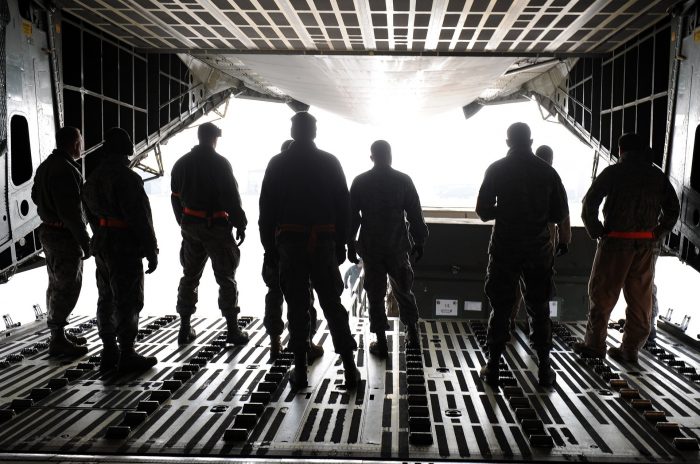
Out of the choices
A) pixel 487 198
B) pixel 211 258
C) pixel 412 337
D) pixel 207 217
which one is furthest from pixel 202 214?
pixel 487 198

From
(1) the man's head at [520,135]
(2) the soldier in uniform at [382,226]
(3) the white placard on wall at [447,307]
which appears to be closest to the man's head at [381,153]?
(2) the soldier in uniform at [382,226]

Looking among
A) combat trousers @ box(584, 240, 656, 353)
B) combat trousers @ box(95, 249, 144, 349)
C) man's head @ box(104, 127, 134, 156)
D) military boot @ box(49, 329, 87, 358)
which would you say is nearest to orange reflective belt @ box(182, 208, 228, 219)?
combat trousers @ box(95, 249, 144, 349)

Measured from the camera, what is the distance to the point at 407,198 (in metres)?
5.47

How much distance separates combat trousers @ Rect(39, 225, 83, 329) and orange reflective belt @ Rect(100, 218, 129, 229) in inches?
27.5

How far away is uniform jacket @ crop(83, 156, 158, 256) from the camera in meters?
4.87

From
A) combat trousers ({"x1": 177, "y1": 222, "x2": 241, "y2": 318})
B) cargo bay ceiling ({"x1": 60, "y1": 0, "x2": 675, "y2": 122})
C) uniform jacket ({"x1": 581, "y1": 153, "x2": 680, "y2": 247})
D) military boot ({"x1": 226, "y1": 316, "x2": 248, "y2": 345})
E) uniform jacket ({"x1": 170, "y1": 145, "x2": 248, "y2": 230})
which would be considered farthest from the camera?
cargo bay ceiling ({"x1": 60, "y1": 0, "x2": 675, "y2": 122})

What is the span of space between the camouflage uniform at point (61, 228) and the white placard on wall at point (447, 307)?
4266 mm

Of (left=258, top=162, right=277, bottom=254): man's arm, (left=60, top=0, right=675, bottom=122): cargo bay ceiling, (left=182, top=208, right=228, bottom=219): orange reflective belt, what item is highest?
(left=60, top=0, right=675, bottom=122): cargo bay ceiling

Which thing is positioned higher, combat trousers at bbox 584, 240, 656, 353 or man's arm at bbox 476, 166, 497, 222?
man's arm at bbox 476, 166, 497, 222

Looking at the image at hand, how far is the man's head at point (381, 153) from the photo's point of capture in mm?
5512

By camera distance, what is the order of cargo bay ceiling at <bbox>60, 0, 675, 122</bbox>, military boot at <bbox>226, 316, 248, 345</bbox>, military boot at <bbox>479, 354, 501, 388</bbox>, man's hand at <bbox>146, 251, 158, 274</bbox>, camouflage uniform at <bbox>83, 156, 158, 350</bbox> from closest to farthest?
military boot at <bbox>479, 354, 501, 388</bbox> < camouflage uniform at <bbox>83, 156, 158, 350</bbox> < man's hand at <bbox>146, 251, 158, 274</bbox> < military boot at <bbox>226, 316, 248, 345</bbox> < cargo bay ceiling at <bbox>60, 0, 675, 122</bbox>

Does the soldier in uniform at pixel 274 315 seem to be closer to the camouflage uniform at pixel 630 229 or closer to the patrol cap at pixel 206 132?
the patrol cap at pixel 206 132

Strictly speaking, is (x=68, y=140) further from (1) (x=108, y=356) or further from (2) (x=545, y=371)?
(2) (x=545, y=371)

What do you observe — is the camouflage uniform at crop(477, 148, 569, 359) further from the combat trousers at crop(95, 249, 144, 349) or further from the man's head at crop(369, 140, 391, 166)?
the combat trousers at crop(95, 249, 144, 349)
